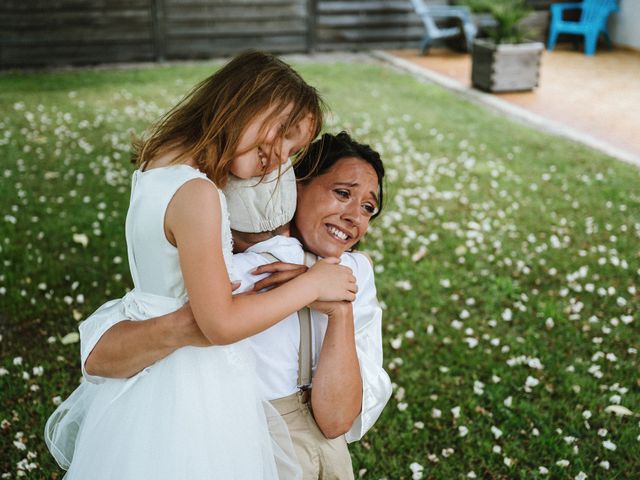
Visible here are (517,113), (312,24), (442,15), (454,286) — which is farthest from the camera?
(442,15)

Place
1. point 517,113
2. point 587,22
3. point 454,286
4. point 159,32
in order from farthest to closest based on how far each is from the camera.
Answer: point 587,22
point 159,32
point 517,113
point 454,286

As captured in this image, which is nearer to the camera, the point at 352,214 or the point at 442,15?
the point at 352,214

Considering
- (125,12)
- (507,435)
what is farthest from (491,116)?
(125,12)

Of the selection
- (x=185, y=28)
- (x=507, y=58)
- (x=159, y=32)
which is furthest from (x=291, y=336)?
(x=185, y=28)

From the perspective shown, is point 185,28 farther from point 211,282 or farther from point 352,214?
point 211,282

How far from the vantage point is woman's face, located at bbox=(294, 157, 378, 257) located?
203 centimetres

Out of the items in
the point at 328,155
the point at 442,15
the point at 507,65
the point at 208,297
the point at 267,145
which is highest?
the point at 267,145

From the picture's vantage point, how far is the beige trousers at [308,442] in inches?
74.2

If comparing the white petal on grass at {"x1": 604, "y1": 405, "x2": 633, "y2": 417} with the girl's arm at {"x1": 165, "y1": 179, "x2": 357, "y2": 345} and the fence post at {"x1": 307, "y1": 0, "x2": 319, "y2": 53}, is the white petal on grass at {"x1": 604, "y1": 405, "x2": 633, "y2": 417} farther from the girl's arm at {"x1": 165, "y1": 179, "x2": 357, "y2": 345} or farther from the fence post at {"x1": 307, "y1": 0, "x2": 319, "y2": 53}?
the fence post at {"x1": 307, "y1": 0, "x2": 319, "y2": 53}

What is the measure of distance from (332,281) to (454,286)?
315 cm

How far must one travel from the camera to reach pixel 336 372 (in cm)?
182

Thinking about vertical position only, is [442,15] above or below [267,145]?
below

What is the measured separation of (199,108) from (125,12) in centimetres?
1238

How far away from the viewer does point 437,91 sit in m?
10.7
